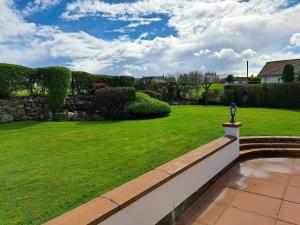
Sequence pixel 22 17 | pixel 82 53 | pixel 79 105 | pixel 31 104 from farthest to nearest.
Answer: pixel 82 53 < pixel 79 105 < pixel 31 104 < pixel 22 17

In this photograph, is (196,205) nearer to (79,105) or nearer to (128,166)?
(128,166)

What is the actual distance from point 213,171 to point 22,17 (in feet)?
25.4

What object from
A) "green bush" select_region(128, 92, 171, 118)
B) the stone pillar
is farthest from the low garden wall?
"green bush" select_region(128, 92, 171, 118)

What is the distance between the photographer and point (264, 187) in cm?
417

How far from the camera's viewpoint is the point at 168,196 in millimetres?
3051

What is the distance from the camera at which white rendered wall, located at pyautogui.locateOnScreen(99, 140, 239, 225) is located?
2.41 metres

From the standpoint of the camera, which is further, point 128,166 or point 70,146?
point 70,146

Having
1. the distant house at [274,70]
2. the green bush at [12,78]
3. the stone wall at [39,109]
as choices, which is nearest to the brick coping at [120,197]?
the stone wall at [39,109]

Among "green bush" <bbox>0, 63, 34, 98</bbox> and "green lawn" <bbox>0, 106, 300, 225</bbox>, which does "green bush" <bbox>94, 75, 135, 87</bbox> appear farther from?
"green lawn" <bbox>0, 106, 300, 225</bbox>

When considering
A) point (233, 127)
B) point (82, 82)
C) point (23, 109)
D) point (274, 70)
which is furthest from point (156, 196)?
point (274, 70)

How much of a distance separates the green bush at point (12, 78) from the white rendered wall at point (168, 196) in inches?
338

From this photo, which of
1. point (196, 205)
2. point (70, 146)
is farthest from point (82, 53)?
point (196, 205)

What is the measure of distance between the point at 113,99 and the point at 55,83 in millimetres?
2536

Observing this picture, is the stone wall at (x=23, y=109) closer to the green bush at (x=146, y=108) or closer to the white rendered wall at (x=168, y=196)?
the green bush at (x=146, y=108)
